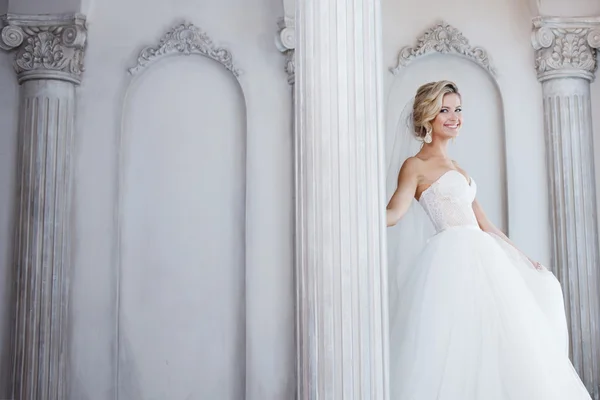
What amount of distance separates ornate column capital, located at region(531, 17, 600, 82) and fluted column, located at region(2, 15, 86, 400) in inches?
167

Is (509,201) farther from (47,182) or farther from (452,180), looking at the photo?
(47,182)

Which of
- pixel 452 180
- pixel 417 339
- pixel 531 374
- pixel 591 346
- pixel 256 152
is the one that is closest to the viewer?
pixel 531 374

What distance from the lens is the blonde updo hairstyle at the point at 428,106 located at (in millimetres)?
5023

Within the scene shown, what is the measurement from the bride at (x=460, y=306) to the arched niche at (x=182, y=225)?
2.45 m

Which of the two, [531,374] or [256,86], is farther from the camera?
[256,86]

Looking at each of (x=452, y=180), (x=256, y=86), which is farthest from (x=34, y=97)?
(x=452, y=180)

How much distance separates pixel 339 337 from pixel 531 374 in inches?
44.9

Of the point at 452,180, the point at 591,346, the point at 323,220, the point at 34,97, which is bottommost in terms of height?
the point at 591,346

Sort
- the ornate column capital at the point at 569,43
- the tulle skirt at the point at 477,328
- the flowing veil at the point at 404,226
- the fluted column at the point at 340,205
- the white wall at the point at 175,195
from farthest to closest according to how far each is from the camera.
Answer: the ornate column capital at the point at 569,43, the white wall at the point at 175,195, the flowing veil at the point at 404,226, the tulle skirt at the point at 477,328, the fluted column at the point at 340,205

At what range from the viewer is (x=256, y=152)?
22.8 ft

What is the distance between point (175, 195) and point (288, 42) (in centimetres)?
176

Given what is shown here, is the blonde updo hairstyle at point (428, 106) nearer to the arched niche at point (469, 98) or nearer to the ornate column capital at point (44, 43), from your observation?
the arched niche at point (469, 98)

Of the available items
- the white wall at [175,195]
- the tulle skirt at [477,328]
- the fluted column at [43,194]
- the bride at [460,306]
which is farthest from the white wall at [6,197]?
the tulle skirt at [477,328]

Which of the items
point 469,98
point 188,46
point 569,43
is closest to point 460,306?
point 469,98
